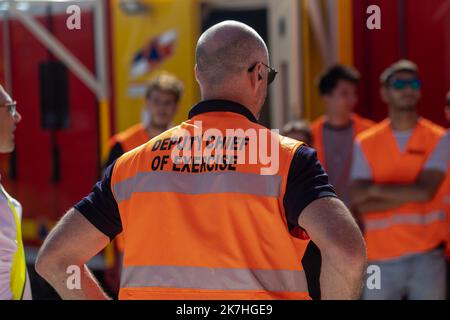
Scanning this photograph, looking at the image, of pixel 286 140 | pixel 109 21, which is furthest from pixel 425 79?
pixel 286 140

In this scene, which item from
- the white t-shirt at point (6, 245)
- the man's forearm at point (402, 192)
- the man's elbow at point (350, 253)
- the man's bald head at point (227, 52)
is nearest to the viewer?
the man's elbow at point (350, 253)

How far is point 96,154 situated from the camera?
237 inches

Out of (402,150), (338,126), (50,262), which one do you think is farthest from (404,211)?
(50,262)

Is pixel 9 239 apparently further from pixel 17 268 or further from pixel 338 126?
pixel 338 126

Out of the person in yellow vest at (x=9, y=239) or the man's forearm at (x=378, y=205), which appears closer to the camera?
the person in yellow vest at (x=9, y=239)

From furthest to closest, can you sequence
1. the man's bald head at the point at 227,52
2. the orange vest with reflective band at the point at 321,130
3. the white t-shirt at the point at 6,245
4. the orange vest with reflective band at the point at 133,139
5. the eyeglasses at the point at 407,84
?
the orange vest with reflective band at the point at 321,130 < the orange vest with reflective band at the point at 133,139 < the eyeglasses at the point at 407,84 < the white t-shirt at the point at 6,245 < the man's bald head at the point at 227,52

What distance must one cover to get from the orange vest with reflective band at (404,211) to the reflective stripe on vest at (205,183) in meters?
2.28

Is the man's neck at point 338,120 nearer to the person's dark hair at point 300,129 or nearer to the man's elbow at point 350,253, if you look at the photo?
the person's dark hair at point 300,129

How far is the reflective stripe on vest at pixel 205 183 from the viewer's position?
1.83 meters

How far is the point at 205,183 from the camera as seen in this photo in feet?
6.10

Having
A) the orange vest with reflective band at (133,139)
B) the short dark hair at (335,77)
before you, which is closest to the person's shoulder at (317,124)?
the short dark hair at (335,77)

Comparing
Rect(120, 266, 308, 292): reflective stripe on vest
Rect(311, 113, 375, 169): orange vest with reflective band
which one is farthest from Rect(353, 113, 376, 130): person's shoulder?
Rect(120, 266, 308, 292): reflective stripe on vest

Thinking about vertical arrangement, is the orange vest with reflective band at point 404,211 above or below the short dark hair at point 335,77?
below
